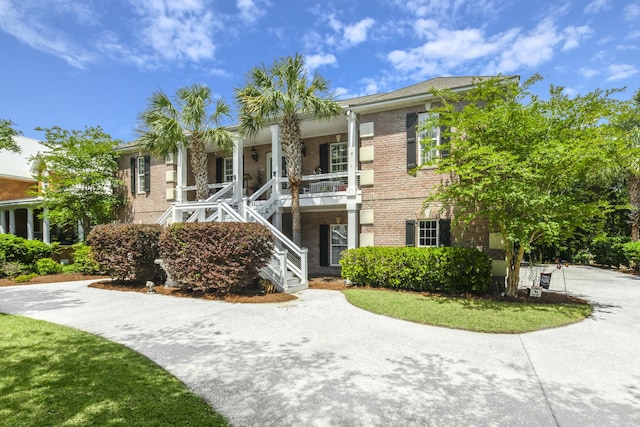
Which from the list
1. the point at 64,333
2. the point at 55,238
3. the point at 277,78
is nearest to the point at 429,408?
the point at 64,333

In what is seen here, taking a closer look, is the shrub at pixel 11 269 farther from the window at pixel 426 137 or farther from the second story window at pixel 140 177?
the window at pixel 426 137

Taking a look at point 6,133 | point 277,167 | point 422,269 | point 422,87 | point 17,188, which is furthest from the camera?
point 17,188

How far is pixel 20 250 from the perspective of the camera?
49.8ft

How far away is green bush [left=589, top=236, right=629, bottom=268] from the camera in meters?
18.4

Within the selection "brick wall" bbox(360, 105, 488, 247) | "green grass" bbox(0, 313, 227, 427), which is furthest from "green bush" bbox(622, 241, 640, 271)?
"green grass" bbox(0, 313, 227, 427)

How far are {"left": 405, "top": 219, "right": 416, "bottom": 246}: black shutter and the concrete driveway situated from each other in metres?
4.49

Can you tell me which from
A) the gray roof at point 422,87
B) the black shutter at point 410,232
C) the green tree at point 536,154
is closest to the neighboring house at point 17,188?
the gray roof at point 422,87

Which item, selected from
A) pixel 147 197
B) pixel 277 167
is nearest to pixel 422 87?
pixel 277 167

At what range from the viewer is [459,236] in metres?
11.0

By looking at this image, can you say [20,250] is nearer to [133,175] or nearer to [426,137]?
[133,175]

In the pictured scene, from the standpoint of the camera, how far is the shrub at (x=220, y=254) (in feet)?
31.2

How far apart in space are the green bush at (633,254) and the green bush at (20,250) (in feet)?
93.8

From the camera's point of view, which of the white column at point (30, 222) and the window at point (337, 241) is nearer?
the window at point (337, 241)

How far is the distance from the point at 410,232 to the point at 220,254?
21.9 feet
